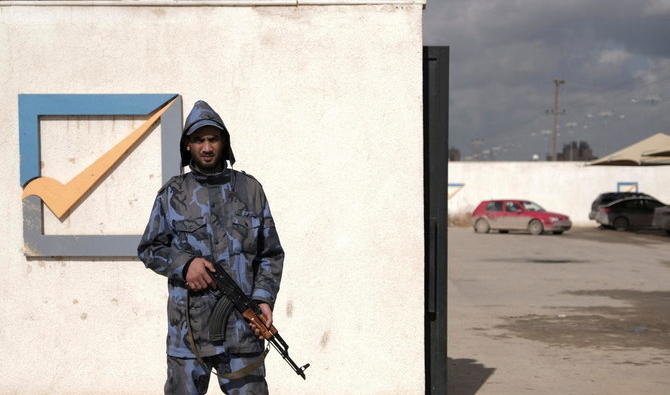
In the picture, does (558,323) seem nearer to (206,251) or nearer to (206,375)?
(206,375)

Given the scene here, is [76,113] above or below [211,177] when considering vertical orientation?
above

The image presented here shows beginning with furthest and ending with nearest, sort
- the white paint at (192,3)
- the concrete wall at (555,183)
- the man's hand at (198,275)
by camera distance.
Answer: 1. the concrete wall at (555,183)
2. the white paint at (192,3)
3. the man's hand at (198,275)

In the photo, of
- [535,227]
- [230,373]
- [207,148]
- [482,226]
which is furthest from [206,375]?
[482,226]

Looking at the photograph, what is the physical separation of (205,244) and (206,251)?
0.11 feet

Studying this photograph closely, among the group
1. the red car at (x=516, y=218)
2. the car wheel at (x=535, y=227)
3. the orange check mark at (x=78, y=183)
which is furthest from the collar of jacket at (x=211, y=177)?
the car wheel at (x=535, y=227)

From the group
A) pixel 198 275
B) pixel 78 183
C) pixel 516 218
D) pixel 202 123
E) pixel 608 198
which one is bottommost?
pixel 516 218

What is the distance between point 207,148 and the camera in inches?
151

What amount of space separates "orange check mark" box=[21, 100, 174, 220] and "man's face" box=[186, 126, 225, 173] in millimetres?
2387

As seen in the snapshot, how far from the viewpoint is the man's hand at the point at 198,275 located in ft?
12.0

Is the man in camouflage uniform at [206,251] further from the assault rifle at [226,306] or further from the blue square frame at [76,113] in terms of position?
the blue square frame at [76,113]

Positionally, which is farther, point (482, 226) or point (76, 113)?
point (482, 226)

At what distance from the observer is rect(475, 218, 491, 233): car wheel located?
105 feet

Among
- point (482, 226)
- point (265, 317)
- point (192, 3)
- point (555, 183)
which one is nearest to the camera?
point (265, 317)

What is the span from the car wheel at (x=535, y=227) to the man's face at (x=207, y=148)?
28213mm
